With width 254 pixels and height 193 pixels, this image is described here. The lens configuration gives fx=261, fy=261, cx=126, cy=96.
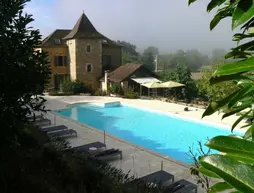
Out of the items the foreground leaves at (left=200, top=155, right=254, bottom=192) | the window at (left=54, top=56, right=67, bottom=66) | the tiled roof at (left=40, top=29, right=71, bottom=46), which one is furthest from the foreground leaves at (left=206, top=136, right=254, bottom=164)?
the tiled roof at (left=40, top=29, right=71, bottom=46)

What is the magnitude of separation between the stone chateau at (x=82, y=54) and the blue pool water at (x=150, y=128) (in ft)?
31.6

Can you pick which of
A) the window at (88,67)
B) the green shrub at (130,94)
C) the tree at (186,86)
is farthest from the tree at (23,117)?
the window at (88,67)

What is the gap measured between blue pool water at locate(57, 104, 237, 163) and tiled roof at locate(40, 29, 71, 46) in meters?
13.9

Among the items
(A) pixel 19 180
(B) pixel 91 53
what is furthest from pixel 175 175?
(B) pixel 91 53

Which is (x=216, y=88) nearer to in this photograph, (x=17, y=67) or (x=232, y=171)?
(x=17, y=67)

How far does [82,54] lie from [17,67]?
1105 inches

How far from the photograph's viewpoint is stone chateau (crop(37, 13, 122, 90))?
32281 mm

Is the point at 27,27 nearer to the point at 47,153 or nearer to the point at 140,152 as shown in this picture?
the point at 47,153

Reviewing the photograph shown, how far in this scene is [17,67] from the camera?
15.8 ft

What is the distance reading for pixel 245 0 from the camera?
0.83 meters

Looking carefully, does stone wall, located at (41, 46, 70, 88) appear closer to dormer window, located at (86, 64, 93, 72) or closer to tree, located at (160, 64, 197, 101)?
dormer window, located at (86, 64, 93, 72)

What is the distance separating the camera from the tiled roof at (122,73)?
98.4ft

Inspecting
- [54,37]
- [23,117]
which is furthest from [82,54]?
[23,117]

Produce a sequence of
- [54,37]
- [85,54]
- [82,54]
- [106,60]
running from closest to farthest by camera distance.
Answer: [82,54], [85,54], [106,60], [54,37]
